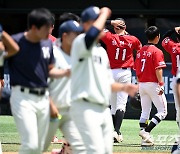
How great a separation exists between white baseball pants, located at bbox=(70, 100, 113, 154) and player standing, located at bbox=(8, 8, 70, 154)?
21.3 inches

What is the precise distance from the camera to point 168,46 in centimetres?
1178

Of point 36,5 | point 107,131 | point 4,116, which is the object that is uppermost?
point 107,131

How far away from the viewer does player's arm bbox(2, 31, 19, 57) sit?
21.8 ft

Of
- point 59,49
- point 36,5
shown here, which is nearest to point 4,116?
point 36,5

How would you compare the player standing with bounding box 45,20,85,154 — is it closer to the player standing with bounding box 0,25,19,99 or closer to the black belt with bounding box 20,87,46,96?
the black belt with bounding box 20,87,46,96

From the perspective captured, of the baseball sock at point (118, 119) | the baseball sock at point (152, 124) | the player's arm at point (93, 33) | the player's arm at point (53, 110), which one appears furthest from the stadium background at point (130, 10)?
the player's arm at point (93, 33)

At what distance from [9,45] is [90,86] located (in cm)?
95

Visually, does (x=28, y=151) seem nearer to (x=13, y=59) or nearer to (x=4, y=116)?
(x=13, y=59)

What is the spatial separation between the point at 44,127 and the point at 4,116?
33.7ft

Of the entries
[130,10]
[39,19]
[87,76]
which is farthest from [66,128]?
→ [130,10]

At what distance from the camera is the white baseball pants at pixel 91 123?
20.5 feet

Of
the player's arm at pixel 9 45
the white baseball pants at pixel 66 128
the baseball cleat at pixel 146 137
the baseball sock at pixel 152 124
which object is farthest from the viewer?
the baseball sock at pixel 152 124

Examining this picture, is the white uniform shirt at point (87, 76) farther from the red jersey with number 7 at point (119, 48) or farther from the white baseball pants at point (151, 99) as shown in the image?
the red jersey with number 7 at point (119, 48)

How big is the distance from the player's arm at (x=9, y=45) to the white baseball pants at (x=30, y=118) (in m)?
0.38
